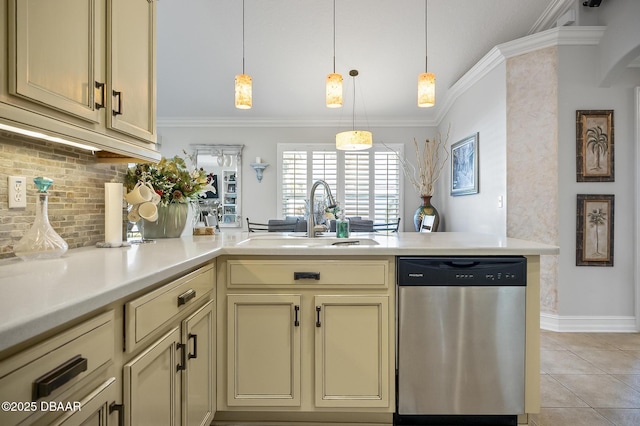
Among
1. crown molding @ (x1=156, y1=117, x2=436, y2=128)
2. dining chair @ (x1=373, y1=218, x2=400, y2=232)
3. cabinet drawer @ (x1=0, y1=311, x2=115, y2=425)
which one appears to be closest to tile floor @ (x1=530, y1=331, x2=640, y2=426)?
cabinet drawer @ (x1=0, y1=311, x2=115, y2=425)

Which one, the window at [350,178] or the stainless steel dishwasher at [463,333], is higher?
the window at [350,178]

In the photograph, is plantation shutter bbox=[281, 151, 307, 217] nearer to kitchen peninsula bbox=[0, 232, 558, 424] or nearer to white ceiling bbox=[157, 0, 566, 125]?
white ceiling bbox=[157, 0, 566, 125]

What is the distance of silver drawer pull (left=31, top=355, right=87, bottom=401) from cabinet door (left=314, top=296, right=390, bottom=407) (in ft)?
3.49

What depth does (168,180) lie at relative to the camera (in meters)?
2.03

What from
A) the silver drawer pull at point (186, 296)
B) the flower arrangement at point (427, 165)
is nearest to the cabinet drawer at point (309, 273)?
the silver drawer pull at point (186, 296)

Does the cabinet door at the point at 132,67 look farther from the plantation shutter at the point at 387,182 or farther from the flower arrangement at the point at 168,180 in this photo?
the plantation shutter at the point at 387,182

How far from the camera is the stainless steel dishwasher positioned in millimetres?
1623

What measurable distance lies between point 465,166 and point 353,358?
3546 mm

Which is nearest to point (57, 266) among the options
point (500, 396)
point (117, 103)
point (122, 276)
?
point (122, 276)

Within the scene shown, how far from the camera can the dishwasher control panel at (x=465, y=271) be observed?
162cm

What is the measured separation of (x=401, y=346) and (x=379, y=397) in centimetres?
27

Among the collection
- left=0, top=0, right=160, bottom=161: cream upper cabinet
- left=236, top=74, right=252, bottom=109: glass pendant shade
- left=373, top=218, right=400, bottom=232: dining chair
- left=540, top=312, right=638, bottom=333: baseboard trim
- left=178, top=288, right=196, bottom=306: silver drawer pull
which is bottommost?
left=540, top=312, right=638, bottom=333: baseboard trim

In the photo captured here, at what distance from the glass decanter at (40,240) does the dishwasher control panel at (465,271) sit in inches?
55.3

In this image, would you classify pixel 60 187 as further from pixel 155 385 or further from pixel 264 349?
pixel 264 349
